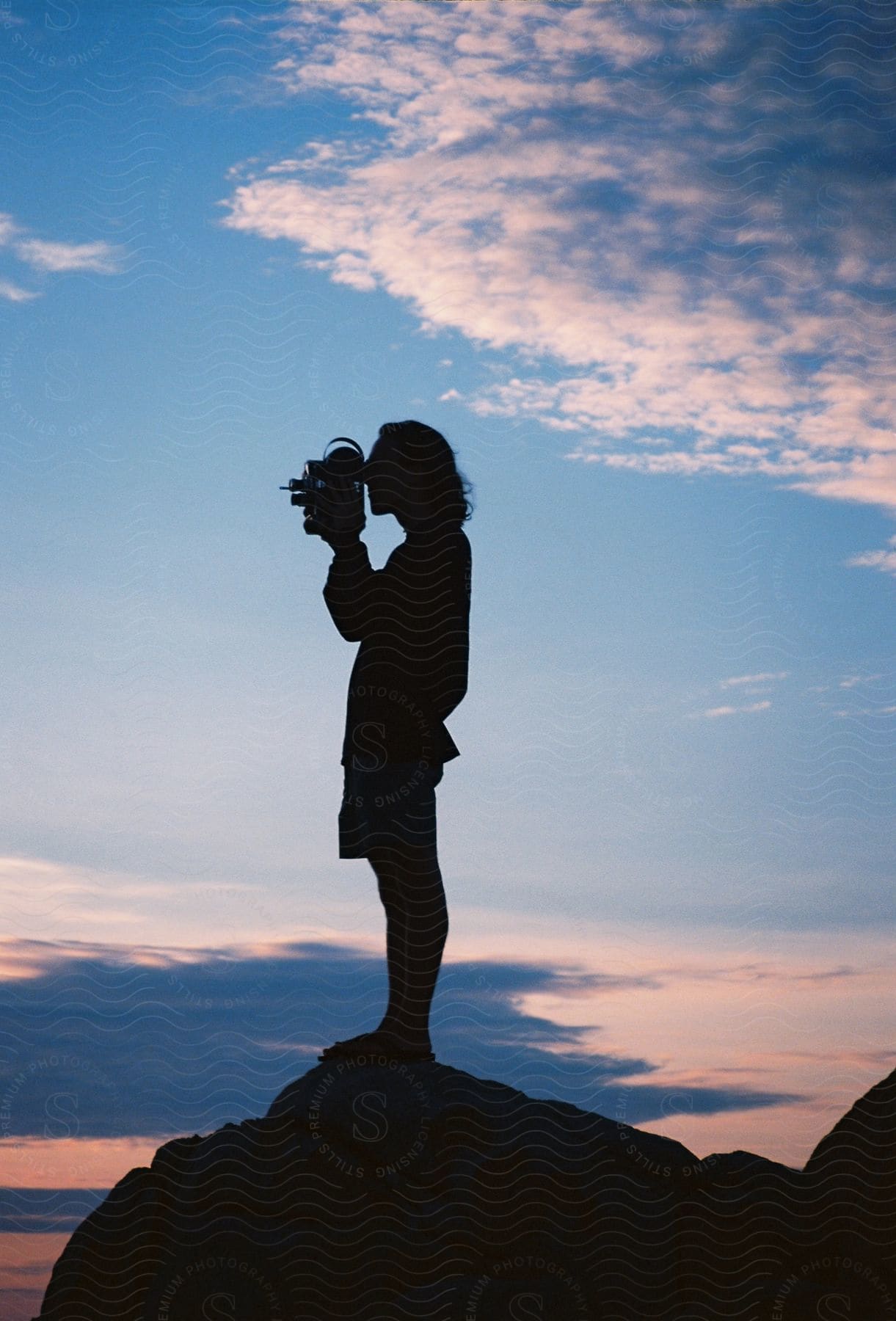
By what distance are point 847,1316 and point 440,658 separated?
113 inches

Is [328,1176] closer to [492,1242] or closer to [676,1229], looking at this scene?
[492,1242]

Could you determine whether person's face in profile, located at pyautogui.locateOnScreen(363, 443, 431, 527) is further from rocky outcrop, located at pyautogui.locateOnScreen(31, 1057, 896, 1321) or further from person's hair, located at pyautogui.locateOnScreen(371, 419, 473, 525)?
rocky outcrop, located at pyautogui.locateOnScreen(31, 1057, 896, 1321)

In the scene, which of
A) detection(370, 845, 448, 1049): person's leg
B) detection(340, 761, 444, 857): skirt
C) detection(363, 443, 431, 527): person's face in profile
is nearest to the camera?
detection(370, 845, 448, 1049): person's leg

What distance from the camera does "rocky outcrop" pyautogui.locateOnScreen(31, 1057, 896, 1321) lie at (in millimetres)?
5156

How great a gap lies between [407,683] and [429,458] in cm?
94

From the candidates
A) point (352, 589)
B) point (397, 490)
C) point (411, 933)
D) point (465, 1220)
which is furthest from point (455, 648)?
point (465, 1220)

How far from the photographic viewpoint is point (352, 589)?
6023 mm

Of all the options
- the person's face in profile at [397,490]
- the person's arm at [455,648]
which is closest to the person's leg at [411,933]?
the person's arm at [455,648]

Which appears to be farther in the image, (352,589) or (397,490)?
(397,490)

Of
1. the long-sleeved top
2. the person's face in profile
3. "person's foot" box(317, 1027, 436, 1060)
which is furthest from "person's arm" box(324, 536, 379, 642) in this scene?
"person's foot" box(317, 1027, 436, 1060)

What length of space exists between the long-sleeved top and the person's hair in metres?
0.12

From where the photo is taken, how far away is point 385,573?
609 centimetres

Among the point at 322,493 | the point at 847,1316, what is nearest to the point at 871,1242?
the point at 847,1316

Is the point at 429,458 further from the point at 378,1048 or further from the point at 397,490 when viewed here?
the point at 378,1048
